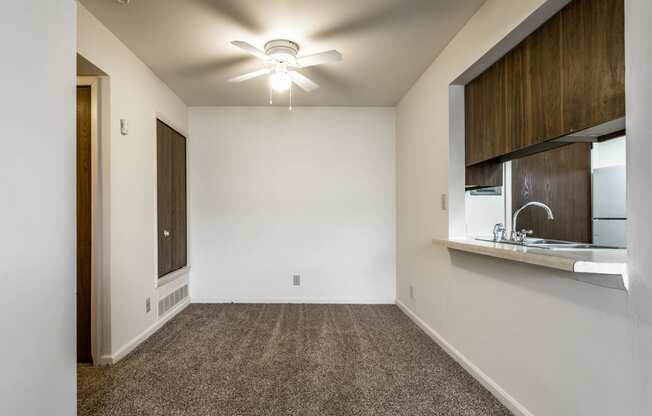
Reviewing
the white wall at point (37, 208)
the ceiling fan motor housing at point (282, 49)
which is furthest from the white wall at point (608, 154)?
the white wall at point (37, 208)

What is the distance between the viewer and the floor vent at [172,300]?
3645 mm

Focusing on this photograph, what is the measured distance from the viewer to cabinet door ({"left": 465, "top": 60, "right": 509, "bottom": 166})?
2.39 m

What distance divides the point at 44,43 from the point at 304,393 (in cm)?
214

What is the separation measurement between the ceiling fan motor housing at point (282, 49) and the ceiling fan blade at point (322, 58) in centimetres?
10

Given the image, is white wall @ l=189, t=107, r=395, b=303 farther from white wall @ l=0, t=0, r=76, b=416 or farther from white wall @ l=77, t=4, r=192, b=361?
white wall @ l=0, t=0, r=76, b=416

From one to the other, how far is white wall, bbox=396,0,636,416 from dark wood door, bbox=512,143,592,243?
0.72 meters

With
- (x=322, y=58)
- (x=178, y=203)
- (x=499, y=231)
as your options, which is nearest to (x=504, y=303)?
(x=499, y=231)

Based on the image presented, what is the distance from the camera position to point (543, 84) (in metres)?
1.95

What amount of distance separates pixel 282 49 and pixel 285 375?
7.86 ft

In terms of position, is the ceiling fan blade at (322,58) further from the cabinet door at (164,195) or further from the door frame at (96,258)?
the cabinet door at (164,195)

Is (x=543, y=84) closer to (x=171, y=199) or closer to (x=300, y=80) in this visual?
(x=300, y=80)

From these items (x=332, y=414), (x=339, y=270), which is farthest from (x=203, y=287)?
(x=332, y=414)

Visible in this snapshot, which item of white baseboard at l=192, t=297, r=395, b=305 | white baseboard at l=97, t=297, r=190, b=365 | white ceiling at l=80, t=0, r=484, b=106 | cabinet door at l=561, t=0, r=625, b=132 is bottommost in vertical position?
white baseboard at l=192, t=297, r=395, b=305

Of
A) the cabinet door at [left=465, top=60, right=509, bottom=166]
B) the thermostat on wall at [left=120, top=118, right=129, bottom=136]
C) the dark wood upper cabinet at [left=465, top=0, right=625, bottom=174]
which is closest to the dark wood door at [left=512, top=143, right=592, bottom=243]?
the cabinet door at [left=465, top=60, right=509, bottom=166]
